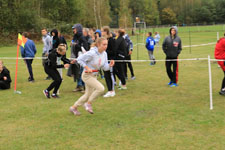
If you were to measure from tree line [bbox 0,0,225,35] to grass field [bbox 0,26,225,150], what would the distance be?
123 ft

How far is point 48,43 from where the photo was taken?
11.5m

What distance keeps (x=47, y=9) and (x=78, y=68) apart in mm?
48373

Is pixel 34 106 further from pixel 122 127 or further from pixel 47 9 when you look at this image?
pixel 47 9

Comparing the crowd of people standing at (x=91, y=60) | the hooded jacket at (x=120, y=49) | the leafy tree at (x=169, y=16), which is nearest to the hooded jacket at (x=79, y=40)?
the crowd of people standing at (x=91, y=60)

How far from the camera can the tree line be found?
148 feet

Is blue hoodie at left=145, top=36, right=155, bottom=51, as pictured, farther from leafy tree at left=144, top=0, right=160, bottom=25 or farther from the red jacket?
leafy tree at left=144, top=0, right=160, bottom=25

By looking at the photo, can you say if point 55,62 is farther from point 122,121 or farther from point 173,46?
point 173,46

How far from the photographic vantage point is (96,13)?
228 ft

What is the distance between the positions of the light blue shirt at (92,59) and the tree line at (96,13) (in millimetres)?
39199

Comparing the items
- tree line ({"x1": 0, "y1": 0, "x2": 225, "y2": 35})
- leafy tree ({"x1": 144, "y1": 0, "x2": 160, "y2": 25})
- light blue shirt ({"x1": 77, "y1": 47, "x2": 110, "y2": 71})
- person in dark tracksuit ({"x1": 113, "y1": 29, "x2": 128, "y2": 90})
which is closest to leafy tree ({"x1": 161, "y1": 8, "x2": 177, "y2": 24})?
tree line ({"x1": 0, "y1": 0, "x2": 225, "y2": 35})

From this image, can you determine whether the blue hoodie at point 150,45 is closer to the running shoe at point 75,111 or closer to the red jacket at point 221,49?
the red jacket at point 221,49

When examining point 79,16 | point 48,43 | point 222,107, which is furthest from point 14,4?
point 222,107

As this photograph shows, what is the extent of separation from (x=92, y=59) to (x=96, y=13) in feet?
214

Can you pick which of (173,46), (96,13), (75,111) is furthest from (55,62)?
(96,13)
